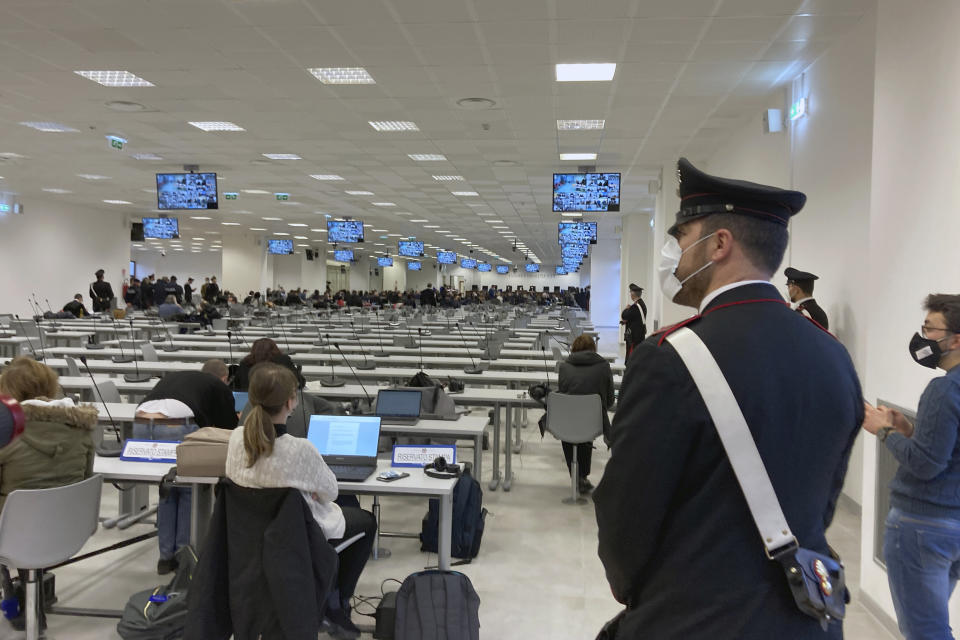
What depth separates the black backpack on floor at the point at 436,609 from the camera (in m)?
2.81

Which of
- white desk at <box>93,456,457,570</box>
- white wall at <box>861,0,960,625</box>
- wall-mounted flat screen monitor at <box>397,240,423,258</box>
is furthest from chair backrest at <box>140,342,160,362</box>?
wall-mounted flat screen monitor at <box>397,240,423,258</box>

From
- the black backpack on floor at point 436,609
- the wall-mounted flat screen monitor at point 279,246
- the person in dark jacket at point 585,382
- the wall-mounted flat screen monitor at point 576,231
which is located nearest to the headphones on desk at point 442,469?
the black backpack on floor at point 436,609

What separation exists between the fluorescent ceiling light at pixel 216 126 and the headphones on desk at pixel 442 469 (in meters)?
6.42

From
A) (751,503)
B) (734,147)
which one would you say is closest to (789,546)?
(751,503)

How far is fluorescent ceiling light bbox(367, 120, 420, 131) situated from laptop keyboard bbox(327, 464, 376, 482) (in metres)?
5.50

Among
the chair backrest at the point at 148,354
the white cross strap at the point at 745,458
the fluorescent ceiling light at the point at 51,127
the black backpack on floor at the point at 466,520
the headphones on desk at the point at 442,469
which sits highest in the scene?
the fluorescent ceiling light at the point at 51,127

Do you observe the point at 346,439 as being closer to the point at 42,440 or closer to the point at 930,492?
the point at 42,440

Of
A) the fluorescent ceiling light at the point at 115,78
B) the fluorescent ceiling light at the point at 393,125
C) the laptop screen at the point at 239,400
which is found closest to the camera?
the laptop screen at the point at 239,400

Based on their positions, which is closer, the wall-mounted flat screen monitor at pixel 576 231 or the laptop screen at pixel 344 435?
the laptop screen at pixel 344 435

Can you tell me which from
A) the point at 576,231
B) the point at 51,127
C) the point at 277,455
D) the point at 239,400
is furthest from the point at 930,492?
the point at 576,231

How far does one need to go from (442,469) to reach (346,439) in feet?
1.70

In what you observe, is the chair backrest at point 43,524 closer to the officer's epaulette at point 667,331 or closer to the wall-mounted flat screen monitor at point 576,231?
the officer's epaulette at point 667,331

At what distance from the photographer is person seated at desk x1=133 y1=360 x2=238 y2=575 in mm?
3752

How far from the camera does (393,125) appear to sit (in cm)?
829
